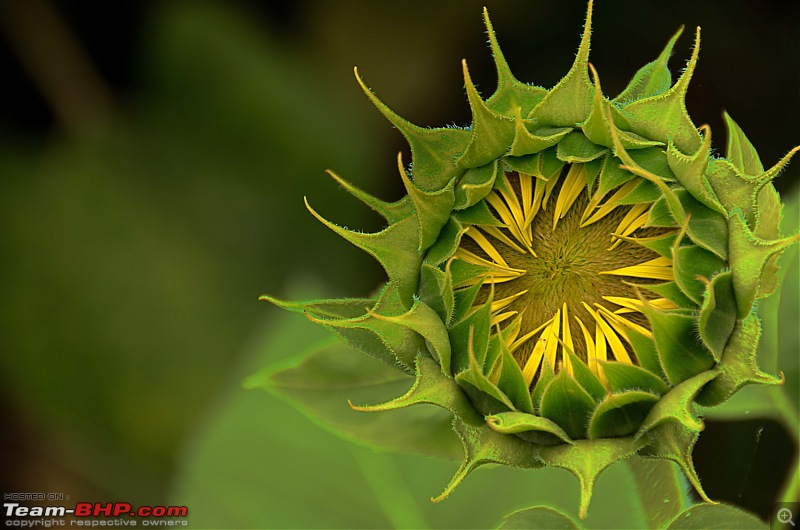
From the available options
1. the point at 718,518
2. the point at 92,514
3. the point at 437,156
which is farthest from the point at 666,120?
the point at 92,514

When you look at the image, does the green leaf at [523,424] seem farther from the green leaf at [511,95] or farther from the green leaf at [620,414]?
the green leaf at [511,95]

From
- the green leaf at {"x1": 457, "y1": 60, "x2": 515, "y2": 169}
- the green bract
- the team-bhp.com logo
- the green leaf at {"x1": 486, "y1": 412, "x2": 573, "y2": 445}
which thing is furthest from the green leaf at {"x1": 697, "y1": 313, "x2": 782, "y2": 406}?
the team-bhp.com logo

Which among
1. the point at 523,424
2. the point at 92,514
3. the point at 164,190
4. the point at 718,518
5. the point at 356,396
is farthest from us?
the point at 164,190

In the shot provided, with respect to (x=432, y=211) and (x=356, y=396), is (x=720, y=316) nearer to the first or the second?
(x=432, y=211)

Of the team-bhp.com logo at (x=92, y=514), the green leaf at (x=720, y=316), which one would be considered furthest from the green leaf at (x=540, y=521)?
the team-bhp.com logo at (x=92, y=514)

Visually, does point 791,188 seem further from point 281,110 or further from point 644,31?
point 281,110

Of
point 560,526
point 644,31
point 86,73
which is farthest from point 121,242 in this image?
point 560,526
